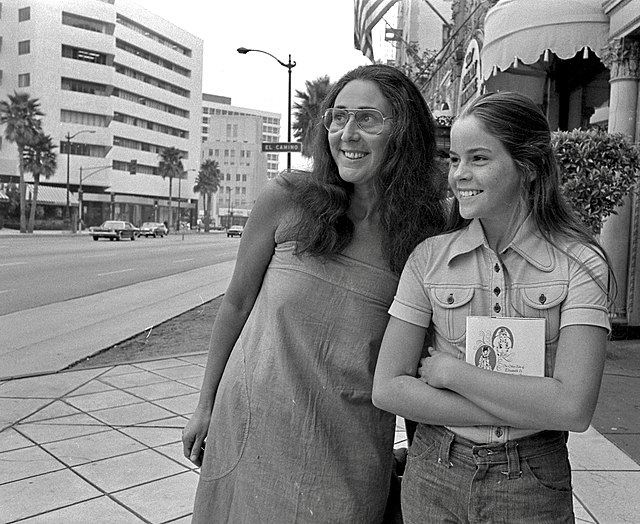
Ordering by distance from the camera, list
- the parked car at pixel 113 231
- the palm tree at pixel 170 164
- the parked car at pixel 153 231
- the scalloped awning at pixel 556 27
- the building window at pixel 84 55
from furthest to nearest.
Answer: the palm tree at pixel 170 164 → the building window at pixel 84 55 → the parked car at pixel 153 231 → the parked car at pixel 113 231 → the scalloped awning at pixel 556 27

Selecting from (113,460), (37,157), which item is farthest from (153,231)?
(113,460)

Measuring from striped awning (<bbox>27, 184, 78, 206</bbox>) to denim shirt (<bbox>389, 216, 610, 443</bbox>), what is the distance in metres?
73.4

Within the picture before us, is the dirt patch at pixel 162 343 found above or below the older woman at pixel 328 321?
below

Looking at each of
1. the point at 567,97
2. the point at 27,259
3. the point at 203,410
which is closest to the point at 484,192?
the point at 203,410

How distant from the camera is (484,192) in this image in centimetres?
A: 162

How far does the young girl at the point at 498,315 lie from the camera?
58.8 inches

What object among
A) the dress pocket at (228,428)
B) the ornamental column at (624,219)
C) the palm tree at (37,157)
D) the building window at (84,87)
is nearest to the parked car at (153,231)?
the palm tree at (37,157)

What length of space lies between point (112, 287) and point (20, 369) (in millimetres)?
8745

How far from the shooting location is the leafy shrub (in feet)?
23.2

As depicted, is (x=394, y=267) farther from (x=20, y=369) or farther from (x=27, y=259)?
(x=27, y=259)

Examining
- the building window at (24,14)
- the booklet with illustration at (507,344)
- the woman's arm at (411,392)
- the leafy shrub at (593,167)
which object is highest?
the building window at (24,14)

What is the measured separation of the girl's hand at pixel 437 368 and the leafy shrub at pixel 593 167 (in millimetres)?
5922

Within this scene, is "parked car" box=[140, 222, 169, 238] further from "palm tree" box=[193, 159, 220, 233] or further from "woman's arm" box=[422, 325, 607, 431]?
"woman's arm" box=[422, 325, 607, 431]

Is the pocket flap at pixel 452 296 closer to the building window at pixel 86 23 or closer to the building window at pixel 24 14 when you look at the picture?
the building window at pixel 24 14
